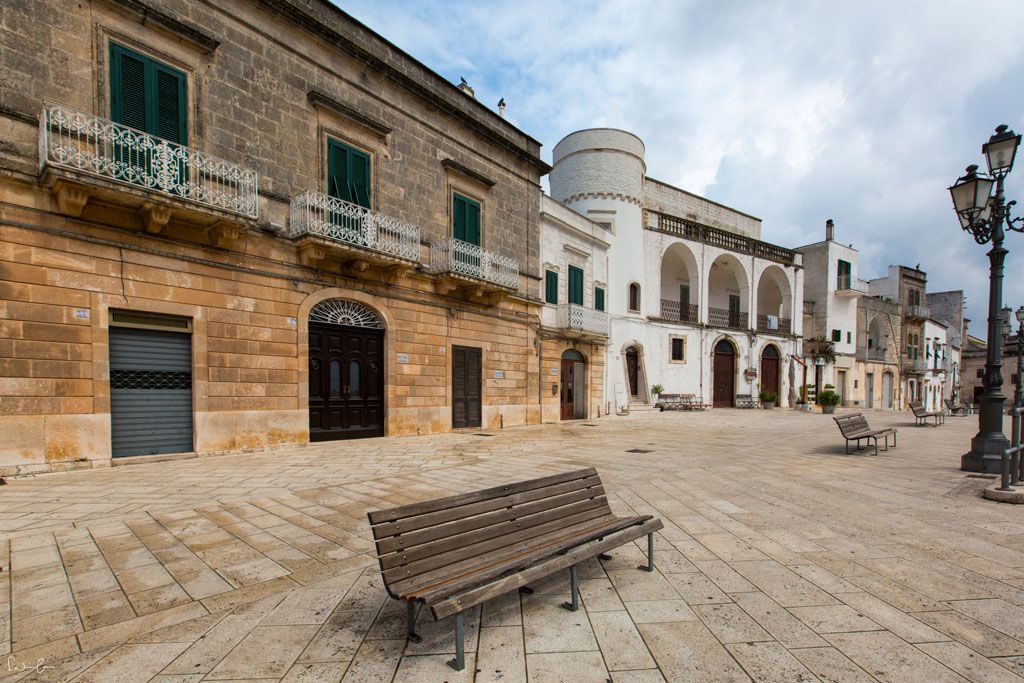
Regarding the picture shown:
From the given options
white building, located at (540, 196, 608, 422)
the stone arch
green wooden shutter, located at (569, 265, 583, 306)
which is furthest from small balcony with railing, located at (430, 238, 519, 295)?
the stone arch

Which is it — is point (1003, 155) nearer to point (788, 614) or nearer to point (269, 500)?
point (788, 614)

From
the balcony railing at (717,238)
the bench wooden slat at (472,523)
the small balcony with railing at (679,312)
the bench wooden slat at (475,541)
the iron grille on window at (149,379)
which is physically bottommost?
the bench wooden slat at (475,541)

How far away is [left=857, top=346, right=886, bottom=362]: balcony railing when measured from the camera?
118 feet

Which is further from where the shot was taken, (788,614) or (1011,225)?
(1011,225)

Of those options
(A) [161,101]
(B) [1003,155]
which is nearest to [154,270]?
(A) [161,101]

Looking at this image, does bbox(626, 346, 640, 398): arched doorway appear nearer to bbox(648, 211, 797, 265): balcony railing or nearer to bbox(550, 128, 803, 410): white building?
bbox(550, 128, 803, 410): white building

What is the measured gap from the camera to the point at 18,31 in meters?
7.03

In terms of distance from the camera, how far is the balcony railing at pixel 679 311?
26391 millimetres

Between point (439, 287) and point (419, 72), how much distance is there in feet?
19.5

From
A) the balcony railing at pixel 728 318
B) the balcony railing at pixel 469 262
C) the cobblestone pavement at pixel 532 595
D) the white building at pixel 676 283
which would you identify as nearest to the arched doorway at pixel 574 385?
the white building at pixel 676 283

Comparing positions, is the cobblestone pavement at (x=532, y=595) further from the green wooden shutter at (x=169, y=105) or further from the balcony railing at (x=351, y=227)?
the green wooden shutter at (x=169, y=105)

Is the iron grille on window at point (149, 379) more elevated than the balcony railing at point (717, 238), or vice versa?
the balcony railing at point (717, 238)

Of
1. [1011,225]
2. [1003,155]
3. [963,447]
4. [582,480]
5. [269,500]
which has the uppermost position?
[1003,155]

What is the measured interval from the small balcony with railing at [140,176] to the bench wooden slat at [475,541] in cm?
802
